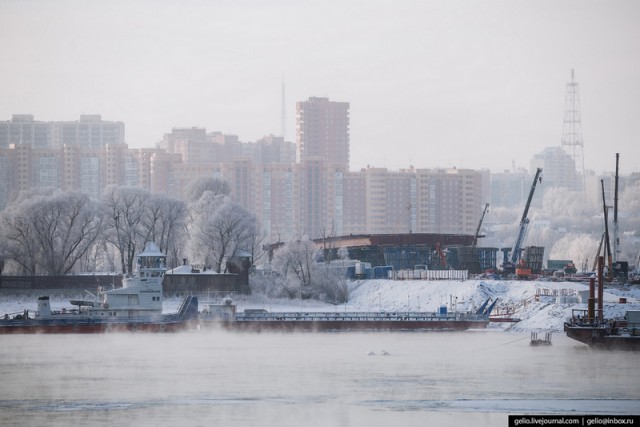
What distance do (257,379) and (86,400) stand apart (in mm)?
10503

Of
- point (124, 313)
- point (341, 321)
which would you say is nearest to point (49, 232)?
point (124, 313)

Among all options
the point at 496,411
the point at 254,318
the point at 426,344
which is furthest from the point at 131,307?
the point at 496,411

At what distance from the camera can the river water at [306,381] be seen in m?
62.8

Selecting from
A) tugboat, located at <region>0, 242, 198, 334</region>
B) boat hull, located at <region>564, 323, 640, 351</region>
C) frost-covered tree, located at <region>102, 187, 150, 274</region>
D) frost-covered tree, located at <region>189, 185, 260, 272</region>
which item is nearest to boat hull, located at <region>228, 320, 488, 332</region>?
tugboat, located at <region>0, 242, 198, 334</region>

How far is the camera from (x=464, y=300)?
122m

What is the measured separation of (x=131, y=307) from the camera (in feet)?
367

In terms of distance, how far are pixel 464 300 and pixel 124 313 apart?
29.8 meters

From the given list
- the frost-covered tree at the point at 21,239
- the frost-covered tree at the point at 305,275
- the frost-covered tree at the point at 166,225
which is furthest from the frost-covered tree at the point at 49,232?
the frost-covered tree at the point at 305,275

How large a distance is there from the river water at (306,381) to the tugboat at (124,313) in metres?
6.42

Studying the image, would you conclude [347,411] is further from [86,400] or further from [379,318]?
[379,318]

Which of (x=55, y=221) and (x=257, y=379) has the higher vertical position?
(x=55, y=221)

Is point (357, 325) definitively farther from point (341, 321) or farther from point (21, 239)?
point (21, 239)

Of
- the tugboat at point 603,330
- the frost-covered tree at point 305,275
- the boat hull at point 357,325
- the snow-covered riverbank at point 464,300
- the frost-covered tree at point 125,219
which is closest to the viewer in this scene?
the tugboat at point 603,330

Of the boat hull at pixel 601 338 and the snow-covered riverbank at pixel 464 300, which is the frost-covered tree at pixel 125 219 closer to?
the snow-covered riverbank at pixel 464 300
